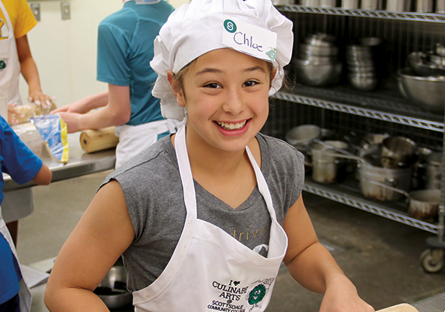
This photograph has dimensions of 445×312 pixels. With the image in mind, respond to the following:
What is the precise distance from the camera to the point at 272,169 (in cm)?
114

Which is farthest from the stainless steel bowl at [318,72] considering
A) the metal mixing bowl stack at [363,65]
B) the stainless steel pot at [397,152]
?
the stainless steel pot at [397,152]

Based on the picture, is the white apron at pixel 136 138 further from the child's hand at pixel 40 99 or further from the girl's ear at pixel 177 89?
the girl's ear at pixel 177 89

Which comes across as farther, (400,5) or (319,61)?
(319,61)

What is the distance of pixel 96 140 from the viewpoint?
1.99 meters

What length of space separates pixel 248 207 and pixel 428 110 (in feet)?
5.95

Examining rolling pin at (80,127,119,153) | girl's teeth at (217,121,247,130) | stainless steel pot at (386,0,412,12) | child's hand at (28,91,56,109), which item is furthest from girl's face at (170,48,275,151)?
stainless steel pot at (386,0,412,12)

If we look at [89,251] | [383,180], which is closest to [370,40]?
[383,180]

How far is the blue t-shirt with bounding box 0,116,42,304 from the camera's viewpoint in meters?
1.45

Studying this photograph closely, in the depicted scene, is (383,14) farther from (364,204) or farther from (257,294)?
(257,294)

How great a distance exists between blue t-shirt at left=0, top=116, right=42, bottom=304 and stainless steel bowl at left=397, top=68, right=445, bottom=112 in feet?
5.73

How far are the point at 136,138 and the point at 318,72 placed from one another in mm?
1397

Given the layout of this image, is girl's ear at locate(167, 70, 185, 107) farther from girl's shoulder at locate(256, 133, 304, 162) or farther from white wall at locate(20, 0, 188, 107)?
white wall at locate(20, 0, 188, 107)

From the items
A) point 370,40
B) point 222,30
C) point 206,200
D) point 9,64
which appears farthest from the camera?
point 370,40

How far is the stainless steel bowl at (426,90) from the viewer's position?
2.32 m
